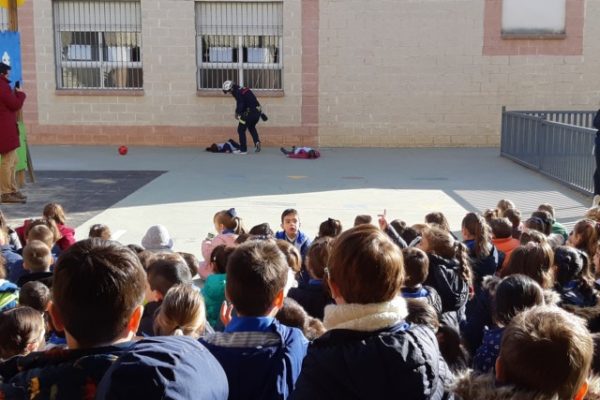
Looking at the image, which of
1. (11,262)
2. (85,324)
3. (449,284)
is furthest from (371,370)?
(11,262)

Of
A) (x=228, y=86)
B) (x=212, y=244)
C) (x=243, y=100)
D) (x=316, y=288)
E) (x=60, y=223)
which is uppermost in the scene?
(x=228, y=86)

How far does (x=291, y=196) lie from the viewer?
12203mm

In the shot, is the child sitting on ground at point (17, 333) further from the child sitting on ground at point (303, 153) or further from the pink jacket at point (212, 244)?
the child sitting on ground at point (303, 153)

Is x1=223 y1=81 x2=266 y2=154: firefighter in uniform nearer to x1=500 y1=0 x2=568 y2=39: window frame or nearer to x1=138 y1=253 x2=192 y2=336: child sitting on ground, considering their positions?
x1=500 y1=0 x2=568 y2=39: window frame

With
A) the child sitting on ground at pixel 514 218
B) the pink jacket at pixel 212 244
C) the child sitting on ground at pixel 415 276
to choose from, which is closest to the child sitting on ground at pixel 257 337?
the child sitting on ground at pixel 415 276

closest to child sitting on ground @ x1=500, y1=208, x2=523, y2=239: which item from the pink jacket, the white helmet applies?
the pink jacket

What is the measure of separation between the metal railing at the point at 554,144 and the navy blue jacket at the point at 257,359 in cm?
1006

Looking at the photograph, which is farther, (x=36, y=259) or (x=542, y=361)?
(x=36, y=259)

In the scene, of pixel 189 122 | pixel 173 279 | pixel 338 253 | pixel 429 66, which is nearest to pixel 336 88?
pixel 429 66

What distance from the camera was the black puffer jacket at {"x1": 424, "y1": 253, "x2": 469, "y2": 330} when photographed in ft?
15.4

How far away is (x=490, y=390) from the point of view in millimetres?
2219

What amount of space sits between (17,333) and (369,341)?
4.89 feet

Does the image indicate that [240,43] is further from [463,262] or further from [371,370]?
[371,370]

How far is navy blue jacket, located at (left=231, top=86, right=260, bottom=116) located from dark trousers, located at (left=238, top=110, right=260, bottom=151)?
118 mm
